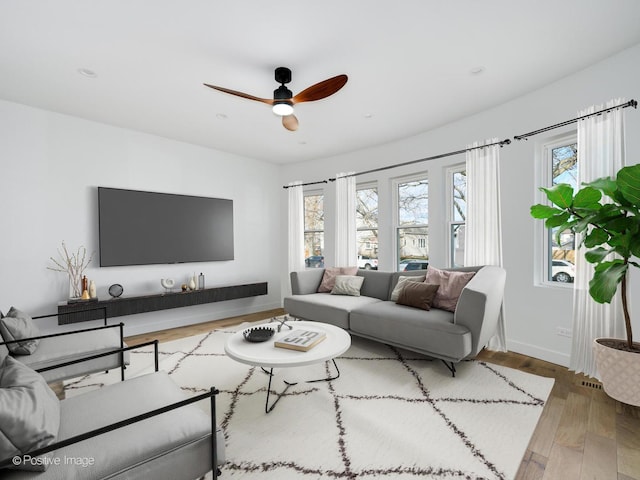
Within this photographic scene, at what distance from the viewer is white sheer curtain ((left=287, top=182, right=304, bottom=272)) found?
564 cm

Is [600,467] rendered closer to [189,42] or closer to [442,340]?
[442,340]

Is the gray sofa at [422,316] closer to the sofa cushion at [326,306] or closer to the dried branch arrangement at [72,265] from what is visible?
the sofa cushion at [326,306]

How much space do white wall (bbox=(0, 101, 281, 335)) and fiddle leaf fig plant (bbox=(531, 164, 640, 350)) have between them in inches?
174

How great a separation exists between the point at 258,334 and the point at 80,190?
306 centimetres

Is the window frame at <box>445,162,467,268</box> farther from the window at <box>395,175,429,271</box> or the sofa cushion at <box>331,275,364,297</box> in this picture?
the sofa cushion at <box>331,275,364,297</box>

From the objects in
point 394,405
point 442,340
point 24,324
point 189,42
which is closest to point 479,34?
point 189,42

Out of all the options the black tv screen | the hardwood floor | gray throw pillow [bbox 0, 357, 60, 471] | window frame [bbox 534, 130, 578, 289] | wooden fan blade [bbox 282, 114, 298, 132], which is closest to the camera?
gray throw pillow [bbox 0, 357, 60, 471]

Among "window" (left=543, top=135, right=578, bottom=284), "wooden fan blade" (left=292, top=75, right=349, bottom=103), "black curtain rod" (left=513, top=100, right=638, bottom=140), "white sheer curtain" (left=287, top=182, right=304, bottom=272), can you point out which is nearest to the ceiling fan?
"wooden fan blade" (left=292, top=75, right=349, bottom=103)

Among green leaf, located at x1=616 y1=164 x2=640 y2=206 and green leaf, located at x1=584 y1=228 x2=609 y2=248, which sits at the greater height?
green leaf, located at x1=616 y1=164 x2=640 y2=206

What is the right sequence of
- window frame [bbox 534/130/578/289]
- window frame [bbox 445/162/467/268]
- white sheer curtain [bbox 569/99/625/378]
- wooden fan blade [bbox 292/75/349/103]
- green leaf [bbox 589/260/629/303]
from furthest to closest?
window frame [bbox 445/162/467/268], window frame [bbox 534/130/578/289], white sheer curtain [bbox 569/99/625/378], wooden fan blade [bbox 292/75/349/103], green leaf [bbox 589/260/629/303]

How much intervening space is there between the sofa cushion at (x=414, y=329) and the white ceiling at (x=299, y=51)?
2210 millimetres

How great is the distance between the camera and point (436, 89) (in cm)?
306

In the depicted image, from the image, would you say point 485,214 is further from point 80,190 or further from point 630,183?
point 80,190

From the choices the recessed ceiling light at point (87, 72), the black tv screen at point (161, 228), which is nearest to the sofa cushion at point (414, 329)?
the black tv screen at point (161, 228)
